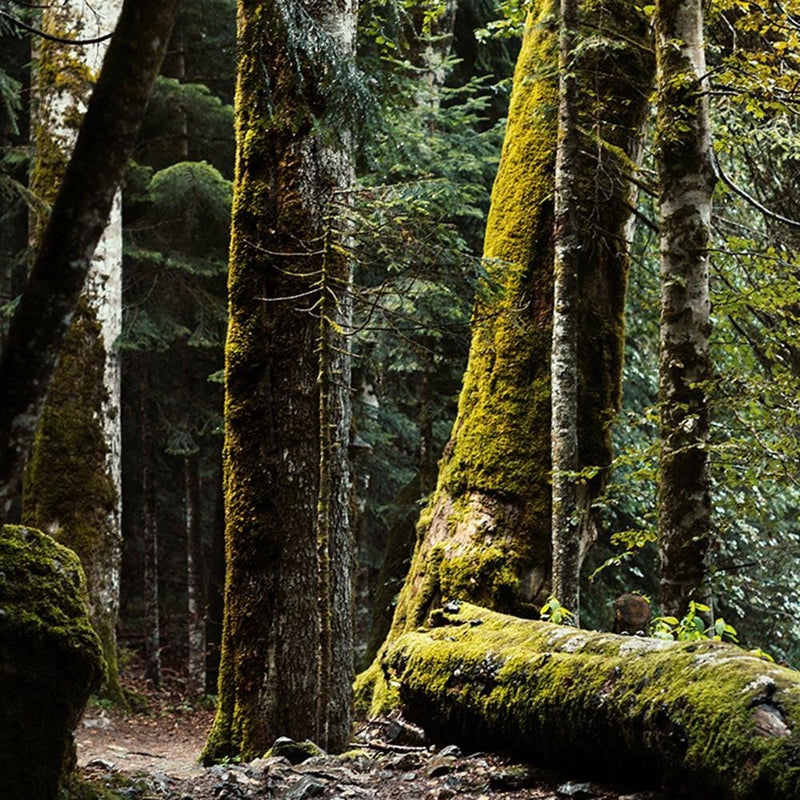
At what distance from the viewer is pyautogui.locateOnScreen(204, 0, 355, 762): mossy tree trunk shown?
6.13 m

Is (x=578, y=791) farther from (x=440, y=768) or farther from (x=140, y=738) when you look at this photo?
(x=140, y=738)

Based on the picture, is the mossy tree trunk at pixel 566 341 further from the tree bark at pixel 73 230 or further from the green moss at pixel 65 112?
the green moss at pixel 65 112

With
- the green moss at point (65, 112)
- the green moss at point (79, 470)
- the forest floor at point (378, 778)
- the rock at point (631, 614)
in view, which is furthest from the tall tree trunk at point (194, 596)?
the rock at point (631, 614)

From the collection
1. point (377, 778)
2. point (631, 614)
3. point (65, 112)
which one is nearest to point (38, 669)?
point (377, 778)

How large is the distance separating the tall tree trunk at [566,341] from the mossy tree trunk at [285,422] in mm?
2409

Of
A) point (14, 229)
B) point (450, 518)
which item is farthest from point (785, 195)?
point (14, 229)

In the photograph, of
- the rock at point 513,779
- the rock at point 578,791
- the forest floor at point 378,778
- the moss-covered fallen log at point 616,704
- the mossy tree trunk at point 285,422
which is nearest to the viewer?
the moss-covered fallen log at point 616,704

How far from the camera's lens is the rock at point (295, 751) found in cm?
569

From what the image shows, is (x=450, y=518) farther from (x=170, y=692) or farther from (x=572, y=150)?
(x=170, y=692)

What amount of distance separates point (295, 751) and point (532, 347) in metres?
4.93

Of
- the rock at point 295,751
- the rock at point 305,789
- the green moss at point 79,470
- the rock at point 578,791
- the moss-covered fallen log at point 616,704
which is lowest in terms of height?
the rock at point 295,751

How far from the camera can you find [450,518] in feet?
29.2

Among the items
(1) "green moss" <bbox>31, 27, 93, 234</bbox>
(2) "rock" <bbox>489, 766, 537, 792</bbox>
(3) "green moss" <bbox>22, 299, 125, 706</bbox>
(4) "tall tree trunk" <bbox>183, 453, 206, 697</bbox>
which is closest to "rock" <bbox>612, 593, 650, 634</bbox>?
(2) "rock" <bbox>489, 766, 537, 792</bbox>

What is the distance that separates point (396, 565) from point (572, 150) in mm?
7019
